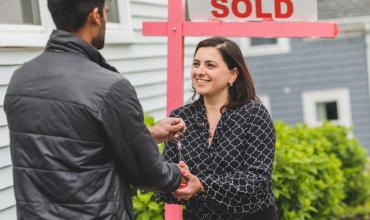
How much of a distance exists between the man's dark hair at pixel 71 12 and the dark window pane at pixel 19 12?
2.44m

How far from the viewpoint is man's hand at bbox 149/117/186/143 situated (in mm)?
3352

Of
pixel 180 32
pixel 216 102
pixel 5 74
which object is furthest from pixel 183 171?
pixel 5 74

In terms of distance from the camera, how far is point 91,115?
8.50 ft

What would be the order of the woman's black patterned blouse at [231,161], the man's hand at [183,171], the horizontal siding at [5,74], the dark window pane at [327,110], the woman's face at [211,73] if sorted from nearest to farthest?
the man's hand at [183,171], the woman's black patterned blouse at [231,161], the woman's face at [211,73], the horizontal siding at [5,74], the dark window pane at [327,110]

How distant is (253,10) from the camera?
4043mm

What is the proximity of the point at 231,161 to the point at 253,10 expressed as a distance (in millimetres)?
944

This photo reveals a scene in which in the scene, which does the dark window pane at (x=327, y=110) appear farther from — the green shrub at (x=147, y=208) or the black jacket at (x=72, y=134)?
the black jacket at (x=72, y=134)

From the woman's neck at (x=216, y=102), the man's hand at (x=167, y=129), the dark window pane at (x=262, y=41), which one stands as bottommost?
the dark window pane at (x=262, y=41)

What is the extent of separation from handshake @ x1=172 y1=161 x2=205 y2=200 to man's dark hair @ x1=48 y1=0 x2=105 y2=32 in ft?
2.80

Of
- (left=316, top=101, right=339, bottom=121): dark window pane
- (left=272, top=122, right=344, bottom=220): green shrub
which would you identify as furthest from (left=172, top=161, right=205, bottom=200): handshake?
(left=316, top=101, right=339, bottom=121): dark window pane

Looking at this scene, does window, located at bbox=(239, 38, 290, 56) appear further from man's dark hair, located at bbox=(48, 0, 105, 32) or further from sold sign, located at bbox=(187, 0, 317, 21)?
man's dark hair, located at bbox=(48, 0, 105, 32)

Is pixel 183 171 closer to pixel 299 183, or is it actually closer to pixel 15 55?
pixel 15 55

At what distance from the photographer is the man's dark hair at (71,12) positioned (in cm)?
266

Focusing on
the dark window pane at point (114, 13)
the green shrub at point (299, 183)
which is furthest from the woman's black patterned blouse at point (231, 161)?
the dark window pane at point (114, 13)
